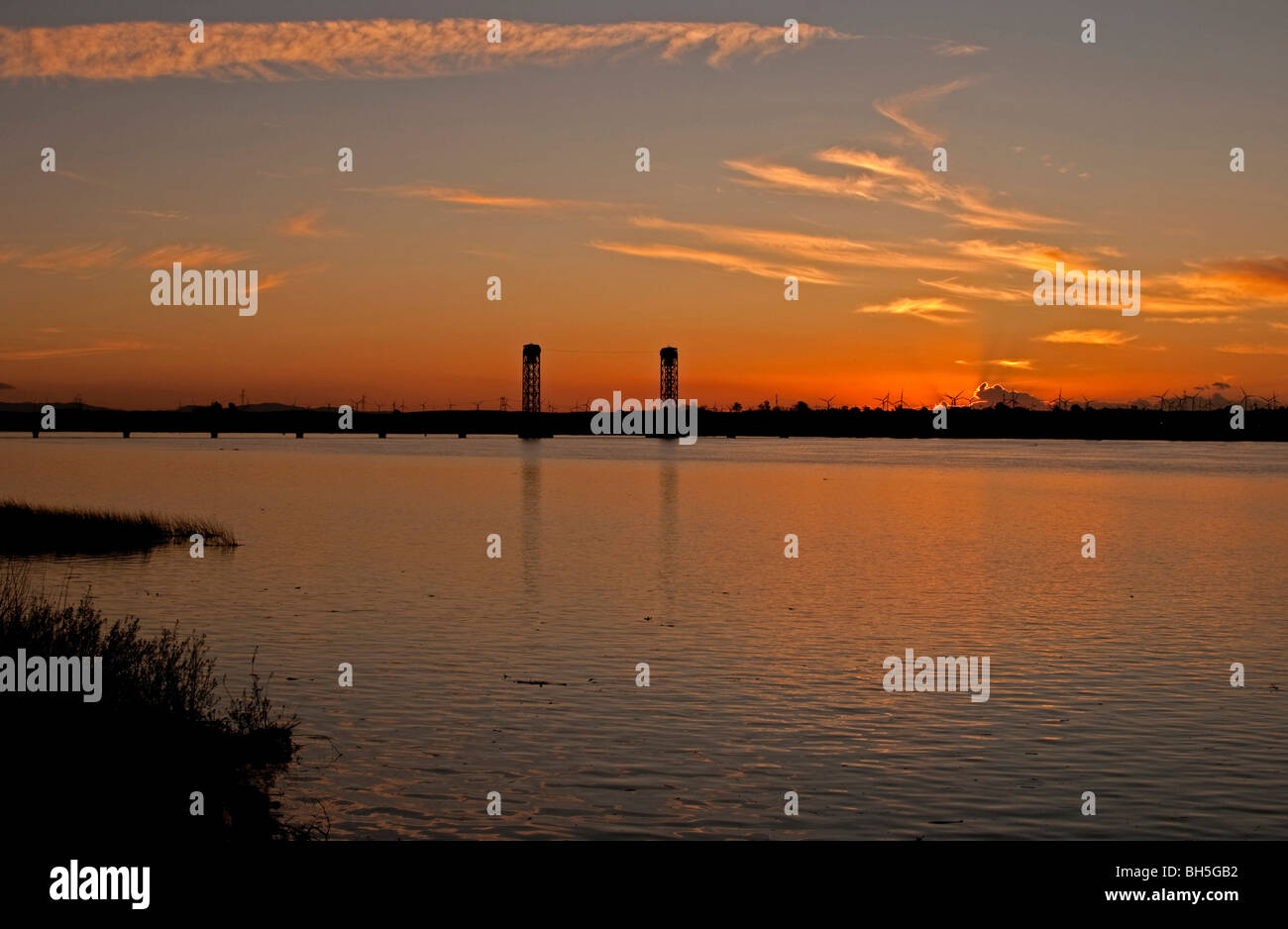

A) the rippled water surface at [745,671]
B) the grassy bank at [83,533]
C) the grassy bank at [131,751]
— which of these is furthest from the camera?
the grassy bank at [83,533]

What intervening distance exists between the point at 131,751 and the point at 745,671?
1665 cm

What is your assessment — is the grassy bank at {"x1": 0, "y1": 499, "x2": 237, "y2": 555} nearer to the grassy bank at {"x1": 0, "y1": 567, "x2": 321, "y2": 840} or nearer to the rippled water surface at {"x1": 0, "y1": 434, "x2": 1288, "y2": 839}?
the rippled water surface at {"x1": 0, "y1": 434, "x2": 1288, "y2": 839}

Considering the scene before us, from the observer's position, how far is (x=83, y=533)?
6128 centimetres

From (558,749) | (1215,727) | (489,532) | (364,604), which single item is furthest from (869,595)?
(489,532)

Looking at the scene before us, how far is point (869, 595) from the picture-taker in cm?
4884

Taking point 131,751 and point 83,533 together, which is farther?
point 83,533

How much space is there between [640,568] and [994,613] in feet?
59.9

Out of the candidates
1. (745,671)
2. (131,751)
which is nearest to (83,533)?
(745,671)

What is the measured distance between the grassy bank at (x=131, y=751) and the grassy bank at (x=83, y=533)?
120 ft

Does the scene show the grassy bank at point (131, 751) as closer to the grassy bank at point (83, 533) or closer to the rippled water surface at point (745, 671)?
the rippled water surface at point (745, 671)

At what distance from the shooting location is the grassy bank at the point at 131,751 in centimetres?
1611

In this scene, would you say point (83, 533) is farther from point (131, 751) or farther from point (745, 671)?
point (131, 751)

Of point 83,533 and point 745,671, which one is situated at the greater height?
point 83,533

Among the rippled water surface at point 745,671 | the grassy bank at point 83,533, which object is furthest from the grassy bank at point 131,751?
the grassy bank at point 83,533
